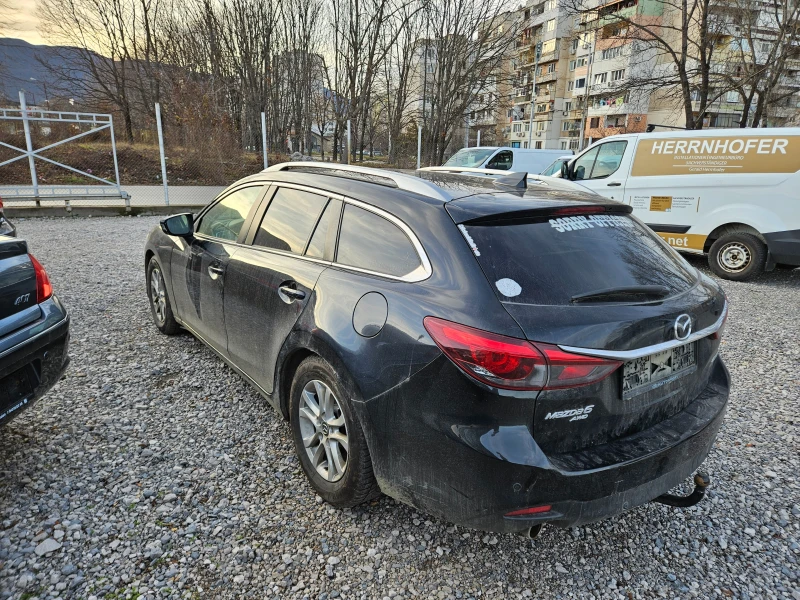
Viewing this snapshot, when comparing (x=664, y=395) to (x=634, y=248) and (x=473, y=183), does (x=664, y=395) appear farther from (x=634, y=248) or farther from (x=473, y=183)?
(x=473, y=183)

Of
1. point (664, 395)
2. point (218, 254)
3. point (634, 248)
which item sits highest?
point (634, 248)

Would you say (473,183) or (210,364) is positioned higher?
(473,183)

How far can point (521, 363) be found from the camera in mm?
1826

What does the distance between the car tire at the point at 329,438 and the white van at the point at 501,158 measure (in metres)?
13.9

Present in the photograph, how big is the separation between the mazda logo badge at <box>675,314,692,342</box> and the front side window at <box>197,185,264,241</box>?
264cm

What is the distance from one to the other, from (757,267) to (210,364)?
7715 mm

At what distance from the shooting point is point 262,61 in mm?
31672

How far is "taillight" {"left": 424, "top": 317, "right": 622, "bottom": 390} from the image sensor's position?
5.99ft

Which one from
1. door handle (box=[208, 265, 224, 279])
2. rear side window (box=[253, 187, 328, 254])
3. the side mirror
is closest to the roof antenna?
rear side window (box=[253, 187, 328, 254])

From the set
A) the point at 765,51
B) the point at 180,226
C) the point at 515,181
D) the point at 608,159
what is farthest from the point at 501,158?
the point at 515,181

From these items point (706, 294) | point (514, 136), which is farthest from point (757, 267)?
point (514, 136)

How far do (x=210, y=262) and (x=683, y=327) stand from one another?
9.77 ft

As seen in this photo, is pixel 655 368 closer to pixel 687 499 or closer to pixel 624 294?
pixel 624 294

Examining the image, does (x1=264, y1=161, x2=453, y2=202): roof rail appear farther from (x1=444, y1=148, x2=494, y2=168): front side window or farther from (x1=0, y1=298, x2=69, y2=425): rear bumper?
(x1=444, y1=148, x2=494, y2=168): front side window
